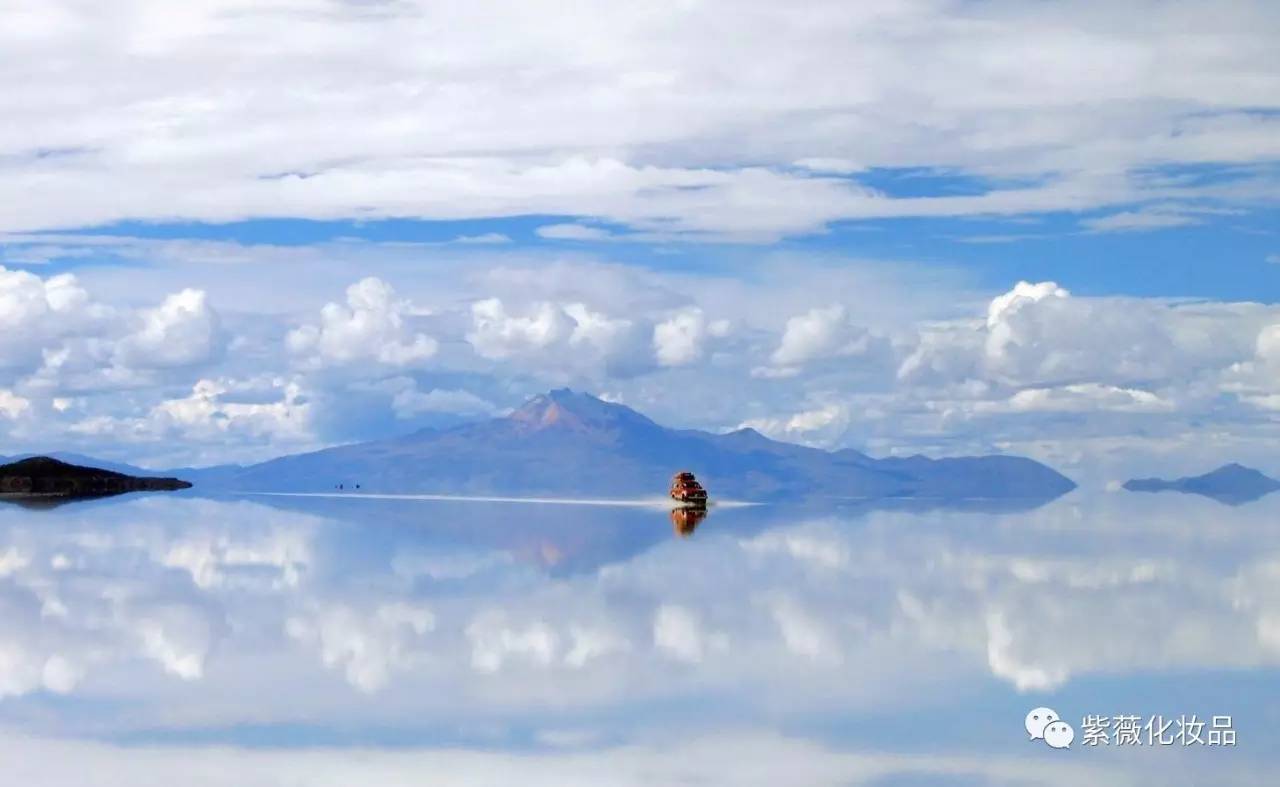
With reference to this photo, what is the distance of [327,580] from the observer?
102625 millimetres

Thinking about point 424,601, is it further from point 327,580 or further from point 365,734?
point 365,734

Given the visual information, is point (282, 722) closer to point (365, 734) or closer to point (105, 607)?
point (365, 734)

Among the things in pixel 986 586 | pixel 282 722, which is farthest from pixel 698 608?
pixel 282 722

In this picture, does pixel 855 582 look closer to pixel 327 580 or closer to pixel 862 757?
pixel 327 580

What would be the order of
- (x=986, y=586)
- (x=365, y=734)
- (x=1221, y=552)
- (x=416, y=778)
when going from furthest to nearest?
(x=1221, y=552)
(x=986, y=586)
(x=365, y=734)
(x=416, y=778)

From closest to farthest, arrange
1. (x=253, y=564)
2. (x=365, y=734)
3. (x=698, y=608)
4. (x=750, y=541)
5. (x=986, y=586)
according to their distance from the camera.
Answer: (x=365, y=734)
(x=698, y=608)
(x=986, y=586)
(x=253, y=564)
(x=750, y=541)

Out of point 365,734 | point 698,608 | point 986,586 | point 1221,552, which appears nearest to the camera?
point 365,734

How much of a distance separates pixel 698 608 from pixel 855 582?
2151 cm

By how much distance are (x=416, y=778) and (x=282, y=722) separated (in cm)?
890

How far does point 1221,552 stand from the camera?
5714 inches

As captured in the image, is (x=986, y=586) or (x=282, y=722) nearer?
(x=282, y=722)

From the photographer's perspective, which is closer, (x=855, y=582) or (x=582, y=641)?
(x=582, y=641)

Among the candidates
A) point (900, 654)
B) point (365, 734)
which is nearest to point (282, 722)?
point (365, 734)

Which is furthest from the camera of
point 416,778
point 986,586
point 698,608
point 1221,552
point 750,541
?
point 750,541
